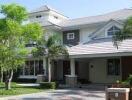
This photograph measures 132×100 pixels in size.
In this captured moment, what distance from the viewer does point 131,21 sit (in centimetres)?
2075

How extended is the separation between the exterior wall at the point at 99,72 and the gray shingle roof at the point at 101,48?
10.4ft

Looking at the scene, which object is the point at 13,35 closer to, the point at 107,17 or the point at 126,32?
the point at 126,32

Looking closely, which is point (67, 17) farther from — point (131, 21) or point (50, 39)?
point (131, 21)

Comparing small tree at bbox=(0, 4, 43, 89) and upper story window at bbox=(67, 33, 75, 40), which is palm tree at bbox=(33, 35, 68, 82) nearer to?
small tree at bbox=(0, 4, 43, 89)

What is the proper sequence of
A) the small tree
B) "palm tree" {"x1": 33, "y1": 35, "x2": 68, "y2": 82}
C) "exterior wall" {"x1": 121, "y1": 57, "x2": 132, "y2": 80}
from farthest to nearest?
"exterior wall" {"x1": 121, "y1": 57, "x2": 132, "y2": 80}
"palm tree" {"x1": 33, "y1": 35, "x2": 68, "y2": 82}
the small tree

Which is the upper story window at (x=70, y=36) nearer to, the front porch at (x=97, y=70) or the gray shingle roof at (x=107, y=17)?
the gray shingle roof at (x=107, y=17)

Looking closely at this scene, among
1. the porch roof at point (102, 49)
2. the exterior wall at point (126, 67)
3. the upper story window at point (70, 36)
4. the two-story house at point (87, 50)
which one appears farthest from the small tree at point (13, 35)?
the upper story window at point (70, 36)

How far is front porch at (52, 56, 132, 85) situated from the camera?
1180 inches

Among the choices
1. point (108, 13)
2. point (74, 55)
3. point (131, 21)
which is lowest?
point (74, 55)

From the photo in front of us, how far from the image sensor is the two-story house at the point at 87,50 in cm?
2903

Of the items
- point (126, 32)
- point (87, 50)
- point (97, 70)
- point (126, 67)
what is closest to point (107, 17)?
point (97, 70)

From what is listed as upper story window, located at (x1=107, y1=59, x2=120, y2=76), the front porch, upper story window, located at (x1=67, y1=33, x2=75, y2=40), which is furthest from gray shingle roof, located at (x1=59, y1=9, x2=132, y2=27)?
upper story window, located at (x1=107, y1=59, x2=120, y2=76)

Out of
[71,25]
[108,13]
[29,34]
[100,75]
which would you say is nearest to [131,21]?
[29,34]

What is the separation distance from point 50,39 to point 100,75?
814 centimetres
